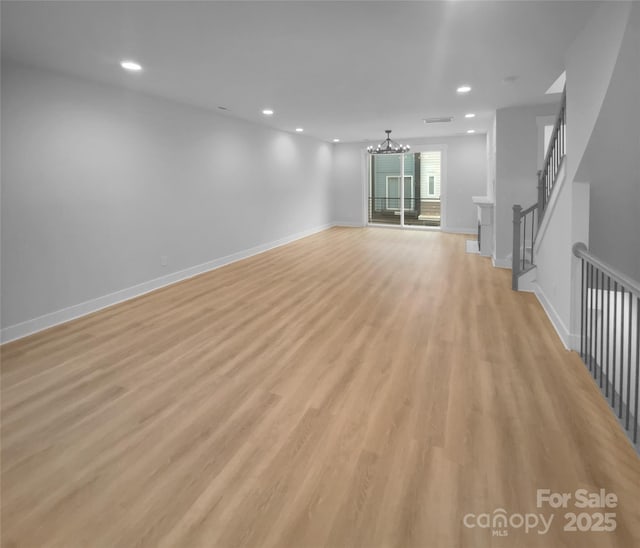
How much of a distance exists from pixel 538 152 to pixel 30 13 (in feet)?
21.7

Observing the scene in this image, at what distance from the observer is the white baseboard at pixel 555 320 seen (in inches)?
134

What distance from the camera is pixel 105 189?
471 centimetres

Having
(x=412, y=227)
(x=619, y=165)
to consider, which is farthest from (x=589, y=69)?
(x=412, y=227)

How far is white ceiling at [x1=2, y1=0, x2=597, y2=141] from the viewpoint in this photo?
2.75 meters

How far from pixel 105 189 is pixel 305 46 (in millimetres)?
2951

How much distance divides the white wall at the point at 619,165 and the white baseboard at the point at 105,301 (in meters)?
5.12

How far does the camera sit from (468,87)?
4938 millimetres

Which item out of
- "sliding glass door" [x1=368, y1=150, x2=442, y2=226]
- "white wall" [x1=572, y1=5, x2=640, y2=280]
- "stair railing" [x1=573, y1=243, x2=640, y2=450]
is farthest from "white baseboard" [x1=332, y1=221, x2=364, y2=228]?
"stair railing" [x1=573, y1=243, x2=640, y2=450]

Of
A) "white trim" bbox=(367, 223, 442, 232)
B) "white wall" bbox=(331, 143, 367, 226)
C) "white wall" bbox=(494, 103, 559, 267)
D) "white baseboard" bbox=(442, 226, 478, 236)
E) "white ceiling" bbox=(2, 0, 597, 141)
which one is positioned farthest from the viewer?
"white wall" bbox=(331, 143, 367, 226)

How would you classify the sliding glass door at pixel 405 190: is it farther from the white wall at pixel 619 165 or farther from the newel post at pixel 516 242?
the white wall at pixel 619 165

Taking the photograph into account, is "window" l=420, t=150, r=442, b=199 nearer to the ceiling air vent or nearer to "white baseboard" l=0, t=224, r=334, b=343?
the ceiling air vent

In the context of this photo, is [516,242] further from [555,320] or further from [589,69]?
[589,69]

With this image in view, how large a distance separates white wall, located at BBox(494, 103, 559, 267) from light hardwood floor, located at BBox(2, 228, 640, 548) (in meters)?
2.57

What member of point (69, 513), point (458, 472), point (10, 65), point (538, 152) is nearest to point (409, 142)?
point (538, 152)
